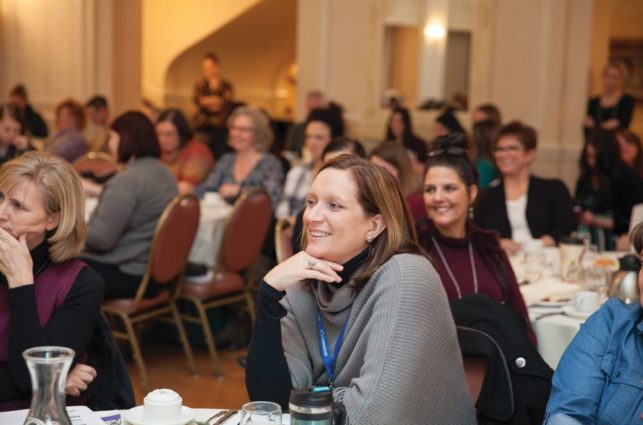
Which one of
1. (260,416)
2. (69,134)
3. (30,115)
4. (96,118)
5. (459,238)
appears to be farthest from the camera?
(30,115)

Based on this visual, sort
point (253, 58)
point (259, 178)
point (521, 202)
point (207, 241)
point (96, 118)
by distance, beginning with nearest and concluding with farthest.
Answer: point (521, 202) < point (207, 241) < point (259, 178) < point (96, 118) < point (253, 58)

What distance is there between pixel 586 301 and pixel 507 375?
98 centimetres

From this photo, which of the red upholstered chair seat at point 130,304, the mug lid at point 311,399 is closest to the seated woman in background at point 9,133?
the red upholstered chair seat at point 130,304

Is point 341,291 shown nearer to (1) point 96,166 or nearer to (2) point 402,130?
(1) point 96,166

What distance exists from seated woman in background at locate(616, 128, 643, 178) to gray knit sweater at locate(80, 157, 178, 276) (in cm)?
361

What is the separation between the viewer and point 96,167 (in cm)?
684

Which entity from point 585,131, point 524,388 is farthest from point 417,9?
point 524,388

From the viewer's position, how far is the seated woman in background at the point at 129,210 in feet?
15.9

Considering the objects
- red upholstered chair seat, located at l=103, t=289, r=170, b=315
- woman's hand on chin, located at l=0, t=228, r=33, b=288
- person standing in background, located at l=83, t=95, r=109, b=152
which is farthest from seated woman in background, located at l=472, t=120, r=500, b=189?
woman's hand on chin, located at l=0, t=228, r=33, b=288

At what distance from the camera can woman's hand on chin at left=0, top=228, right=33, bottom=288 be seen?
2365mm

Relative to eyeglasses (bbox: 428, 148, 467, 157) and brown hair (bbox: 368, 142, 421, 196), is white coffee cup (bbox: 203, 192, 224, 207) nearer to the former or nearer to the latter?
brown hair (bbox: 368, 142, 421, 196)

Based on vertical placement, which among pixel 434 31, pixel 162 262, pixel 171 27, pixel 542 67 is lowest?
pixel 162 262

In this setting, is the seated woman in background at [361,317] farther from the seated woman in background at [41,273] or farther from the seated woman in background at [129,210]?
the seated woman in background at [129,210]

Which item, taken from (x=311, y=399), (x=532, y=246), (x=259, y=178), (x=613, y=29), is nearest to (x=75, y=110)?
(x=259, y=178)
